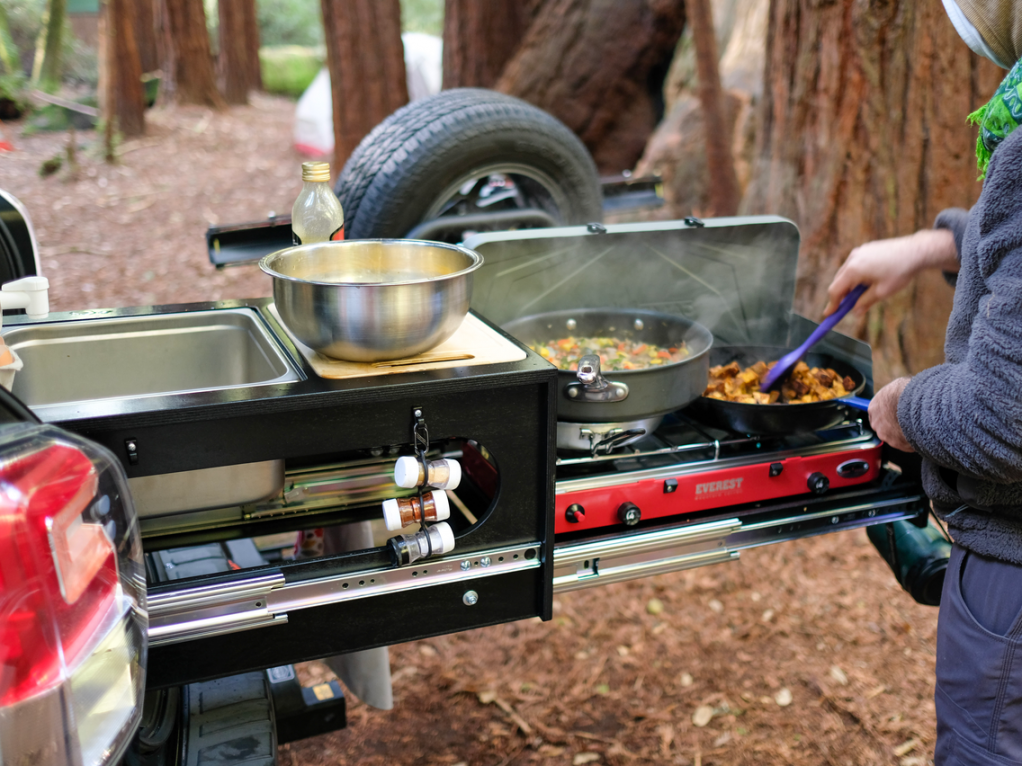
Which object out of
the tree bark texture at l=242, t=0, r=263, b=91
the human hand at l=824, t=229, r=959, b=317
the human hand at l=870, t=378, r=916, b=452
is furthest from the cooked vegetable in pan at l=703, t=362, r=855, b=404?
the tree bark texture at l=242, t=0, r=263, b=91

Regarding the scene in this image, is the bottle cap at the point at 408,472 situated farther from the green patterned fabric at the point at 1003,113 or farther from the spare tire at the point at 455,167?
the spare tire at the point at 455,167

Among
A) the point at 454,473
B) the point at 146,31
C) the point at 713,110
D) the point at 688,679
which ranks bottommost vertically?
the point at 688,679

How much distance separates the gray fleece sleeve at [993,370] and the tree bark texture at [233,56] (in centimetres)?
1288

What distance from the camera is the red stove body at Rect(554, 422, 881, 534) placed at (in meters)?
1.96

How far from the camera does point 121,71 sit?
983 centimetres

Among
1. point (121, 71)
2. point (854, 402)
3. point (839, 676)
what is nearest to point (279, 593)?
point (854, 402)

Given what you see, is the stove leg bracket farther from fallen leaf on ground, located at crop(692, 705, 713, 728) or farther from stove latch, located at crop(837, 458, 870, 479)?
fallen leaf on ground, located at crop(692, 705, 713, 728)

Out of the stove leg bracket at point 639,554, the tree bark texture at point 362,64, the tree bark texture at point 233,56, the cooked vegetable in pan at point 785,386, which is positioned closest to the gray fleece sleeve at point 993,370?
the stove leg bracket at point 639,554

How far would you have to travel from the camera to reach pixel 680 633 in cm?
327

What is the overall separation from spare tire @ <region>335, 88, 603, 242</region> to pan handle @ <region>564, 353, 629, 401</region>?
3.81 ft

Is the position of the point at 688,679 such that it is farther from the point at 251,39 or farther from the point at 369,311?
the point at 251,39

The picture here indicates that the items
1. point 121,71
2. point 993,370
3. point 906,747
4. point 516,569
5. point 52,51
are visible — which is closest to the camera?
point 993,370

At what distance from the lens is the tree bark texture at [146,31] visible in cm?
1319

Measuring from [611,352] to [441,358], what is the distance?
0.78 meters
